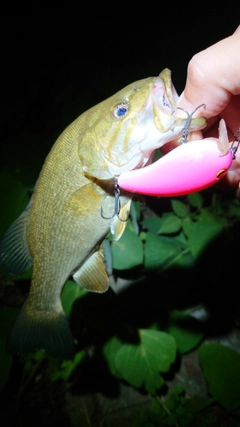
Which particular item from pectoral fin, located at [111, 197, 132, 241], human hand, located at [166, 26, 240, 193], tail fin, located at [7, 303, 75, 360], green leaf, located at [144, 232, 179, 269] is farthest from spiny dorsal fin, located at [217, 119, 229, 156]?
green leaf, located at [144, 232, 179, 269]

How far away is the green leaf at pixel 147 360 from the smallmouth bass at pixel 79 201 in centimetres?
94

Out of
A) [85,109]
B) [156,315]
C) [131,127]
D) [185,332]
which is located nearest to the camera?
[131,127]

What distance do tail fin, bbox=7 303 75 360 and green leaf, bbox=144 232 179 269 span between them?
1.05 meters

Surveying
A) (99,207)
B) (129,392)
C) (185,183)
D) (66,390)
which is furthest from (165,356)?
(185,183)

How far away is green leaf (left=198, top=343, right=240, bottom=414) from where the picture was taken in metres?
2.19

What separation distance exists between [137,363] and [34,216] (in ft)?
4.74

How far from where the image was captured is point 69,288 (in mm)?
2201

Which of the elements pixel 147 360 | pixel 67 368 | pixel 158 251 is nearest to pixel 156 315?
pixel 147 360

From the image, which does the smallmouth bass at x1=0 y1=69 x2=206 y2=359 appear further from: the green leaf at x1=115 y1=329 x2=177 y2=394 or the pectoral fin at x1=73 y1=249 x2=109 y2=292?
the green leaf at x1=115 y1=329 x2=177 y2=394

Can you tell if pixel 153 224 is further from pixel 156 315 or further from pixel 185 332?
pixel 185 332

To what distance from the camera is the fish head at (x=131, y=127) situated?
957mm

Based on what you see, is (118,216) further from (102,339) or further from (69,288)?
(102,339)

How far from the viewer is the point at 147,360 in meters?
2.17

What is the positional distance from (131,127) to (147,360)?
1.77 metres
